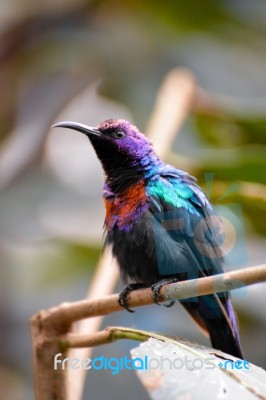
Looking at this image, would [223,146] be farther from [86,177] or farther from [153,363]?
[153,363]

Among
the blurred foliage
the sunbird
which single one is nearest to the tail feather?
the sunbird

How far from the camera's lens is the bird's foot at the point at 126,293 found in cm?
83

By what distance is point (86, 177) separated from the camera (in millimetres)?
1417

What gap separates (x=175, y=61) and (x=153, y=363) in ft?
4.97

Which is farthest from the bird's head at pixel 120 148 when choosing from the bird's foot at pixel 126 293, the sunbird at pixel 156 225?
the bird's foot at pixel 126 293

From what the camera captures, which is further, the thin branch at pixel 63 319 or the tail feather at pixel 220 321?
the tail feather at pixel 220 321

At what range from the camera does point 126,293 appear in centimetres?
95

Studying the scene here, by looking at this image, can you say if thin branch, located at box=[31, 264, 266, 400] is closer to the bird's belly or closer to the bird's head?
the bird's belly

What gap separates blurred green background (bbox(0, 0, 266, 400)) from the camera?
3.38 ft

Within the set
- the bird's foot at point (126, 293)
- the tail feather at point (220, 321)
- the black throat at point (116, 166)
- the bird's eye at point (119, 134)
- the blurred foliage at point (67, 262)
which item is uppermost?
the blurred foliage at point (67, 262)

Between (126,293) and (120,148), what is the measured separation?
0.67 feet

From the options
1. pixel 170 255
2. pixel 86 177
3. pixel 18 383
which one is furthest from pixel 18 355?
pixel 170 255

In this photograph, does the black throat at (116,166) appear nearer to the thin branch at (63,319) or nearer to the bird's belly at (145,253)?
the bird's belly at (145,253)

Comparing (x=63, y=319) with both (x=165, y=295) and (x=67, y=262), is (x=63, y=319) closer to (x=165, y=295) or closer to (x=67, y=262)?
(x=165, y=295)
